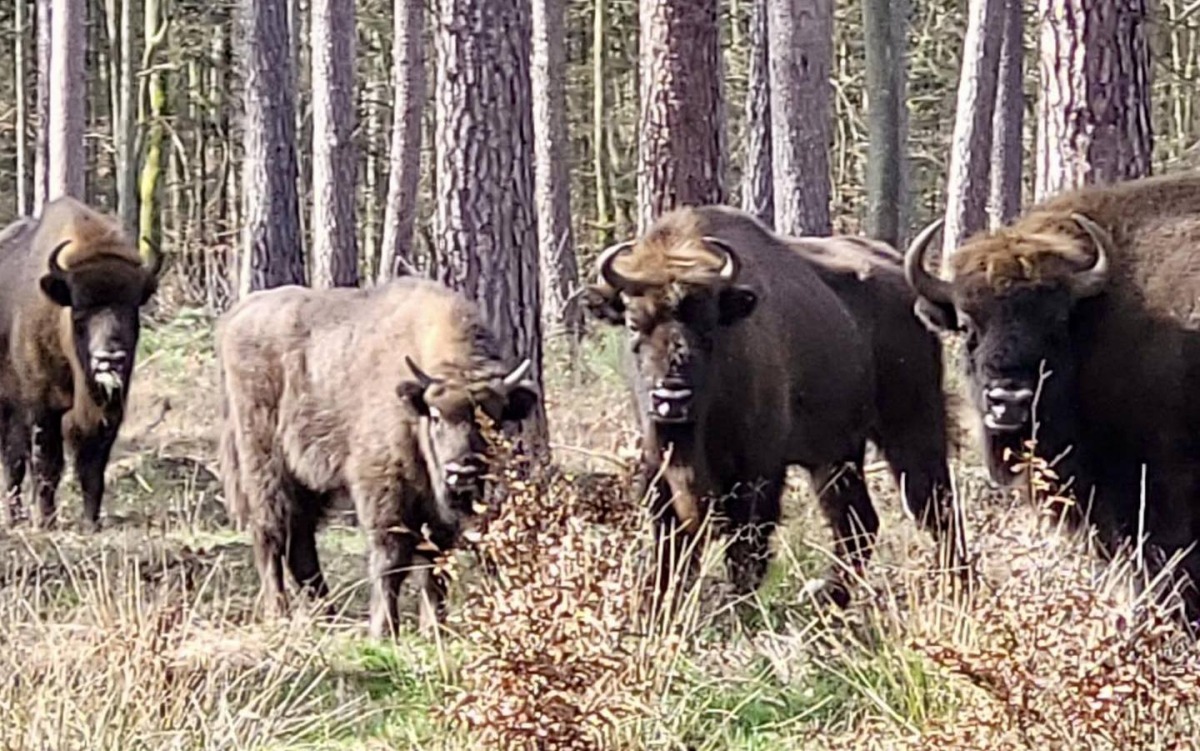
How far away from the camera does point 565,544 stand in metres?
6.24

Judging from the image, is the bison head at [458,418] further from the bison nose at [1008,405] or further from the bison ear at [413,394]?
the bison nose at [1008,405]

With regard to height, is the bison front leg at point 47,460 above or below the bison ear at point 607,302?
below

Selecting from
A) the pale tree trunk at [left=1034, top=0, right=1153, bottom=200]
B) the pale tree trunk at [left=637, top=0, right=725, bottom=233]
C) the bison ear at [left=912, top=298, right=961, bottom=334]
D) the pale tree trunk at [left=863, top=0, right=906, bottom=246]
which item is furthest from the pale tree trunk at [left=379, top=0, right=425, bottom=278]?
the bison ear at [left=912, top=298, right=961, bottom=334]

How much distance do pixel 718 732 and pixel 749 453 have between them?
93.9 inches

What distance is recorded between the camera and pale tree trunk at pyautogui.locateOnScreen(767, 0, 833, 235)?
1619 centimetres

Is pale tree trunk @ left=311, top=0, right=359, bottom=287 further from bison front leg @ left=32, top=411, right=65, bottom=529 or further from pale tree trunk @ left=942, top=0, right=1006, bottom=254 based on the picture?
bison front leg @ left=32, top=411, right=65, bottom=529

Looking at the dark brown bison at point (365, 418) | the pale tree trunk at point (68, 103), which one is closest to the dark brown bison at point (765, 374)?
the dark brown bison at point (365, 418)

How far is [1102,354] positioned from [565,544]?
2.39 metres

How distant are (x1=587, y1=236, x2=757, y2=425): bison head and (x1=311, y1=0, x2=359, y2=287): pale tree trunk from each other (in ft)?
32.3

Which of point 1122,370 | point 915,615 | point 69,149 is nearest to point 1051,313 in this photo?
point 1122,370

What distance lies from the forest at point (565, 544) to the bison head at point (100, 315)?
31.8 inches

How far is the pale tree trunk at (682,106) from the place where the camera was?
42.5ft

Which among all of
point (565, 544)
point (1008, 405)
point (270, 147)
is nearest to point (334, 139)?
point (270, 147)

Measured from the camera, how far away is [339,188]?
59.7 feet
